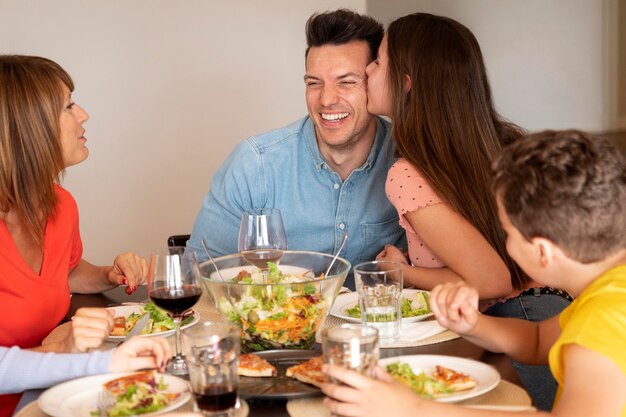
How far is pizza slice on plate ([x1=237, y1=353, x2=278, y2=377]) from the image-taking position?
157 cm

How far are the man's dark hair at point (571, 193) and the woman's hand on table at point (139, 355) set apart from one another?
705 mm

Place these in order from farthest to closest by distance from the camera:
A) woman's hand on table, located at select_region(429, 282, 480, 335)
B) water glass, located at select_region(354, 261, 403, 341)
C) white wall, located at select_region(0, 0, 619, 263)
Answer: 1. white wall, located at select_region(0, 0, 619, 263)
2. water glass, located at select_region(354, 261, 403, 341)
3. woman's hand on table, located at select_region(429, 282, 480, 335)

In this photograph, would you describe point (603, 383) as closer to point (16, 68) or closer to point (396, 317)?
point (396, 317)

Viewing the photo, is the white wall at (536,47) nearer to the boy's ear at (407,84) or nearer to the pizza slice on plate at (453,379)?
the boy's ear at (407,84)

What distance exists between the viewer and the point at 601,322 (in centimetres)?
134

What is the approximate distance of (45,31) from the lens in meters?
3.89

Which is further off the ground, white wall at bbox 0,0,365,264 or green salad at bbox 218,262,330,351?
white wall at bbox 0,0,365,264

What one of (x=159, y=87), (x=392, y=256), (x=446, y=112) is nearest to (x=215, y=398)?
(x=392, y=256)

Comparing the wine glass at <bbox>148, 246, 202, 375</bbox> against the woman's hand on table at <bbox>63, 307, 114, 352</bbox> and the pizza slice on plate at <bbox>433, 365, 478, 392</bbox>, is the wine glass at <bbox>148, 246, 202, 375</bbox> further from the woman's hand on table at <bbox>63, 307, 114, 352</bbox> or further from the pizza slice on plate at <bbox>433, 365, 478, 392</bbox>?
the pizza slice on plate at <bbox>433, 365, 478, 392</bbox>

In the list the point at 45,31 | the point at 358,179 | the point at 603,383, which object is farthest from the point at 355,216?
the point at 45,31

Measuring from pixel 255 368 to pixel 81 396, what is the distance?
312 mm

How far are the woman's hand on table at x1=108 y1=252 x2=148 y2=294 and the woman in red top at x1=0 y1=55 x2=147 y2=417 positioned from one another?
0.13m

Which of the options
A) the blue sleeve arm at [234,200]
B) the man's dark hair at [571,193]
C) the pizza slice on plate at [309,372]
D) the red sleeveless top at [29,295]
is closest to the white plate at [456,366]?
the pizza slice on plate at [309,372]

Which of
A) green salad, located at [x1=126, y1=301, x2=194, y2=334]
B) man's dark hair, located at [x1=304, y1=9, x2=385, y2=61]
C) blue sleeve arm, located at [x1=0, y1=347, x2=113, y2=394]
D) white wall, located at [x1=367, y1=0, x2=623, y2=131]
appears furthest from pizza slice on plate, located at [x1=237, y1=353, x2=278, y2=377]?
white wall, located at [x1=367, y1=0, x2=623, y2=131]
